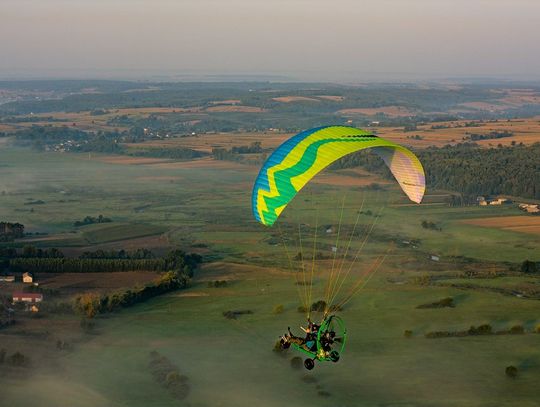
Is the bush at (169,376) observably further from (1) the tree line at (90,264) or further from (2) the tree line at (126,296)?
(1) the tree line at (90,264)

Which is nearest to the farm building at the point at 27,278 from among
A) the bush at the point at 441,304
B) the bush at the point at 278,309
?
the bush at the point at 278,309

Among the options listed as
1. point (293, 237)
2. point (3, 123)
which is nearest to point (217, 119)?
point (3, 123)

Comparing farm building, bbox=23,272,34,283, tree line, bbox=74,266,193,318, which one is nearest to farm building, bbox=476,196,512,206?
tree line, bbox=74,266,193,318

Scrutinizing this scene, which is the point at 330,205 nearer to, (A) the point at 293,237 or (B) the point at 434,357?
(A) the point at 293,237

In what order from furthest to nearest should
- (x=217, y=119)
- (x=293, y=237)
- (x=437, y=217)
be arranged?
(x=217, y=119) < (x=437, y=217) < (x=293, y=237)

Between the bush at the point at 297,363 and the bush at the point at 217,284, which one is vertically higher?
the bush at the point at 297,363

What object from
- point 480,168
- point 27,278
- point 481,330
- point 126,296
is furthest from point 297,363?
point 480,168

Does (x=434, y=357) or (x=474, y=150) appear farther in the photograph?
(x=474, y=150)
